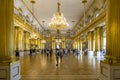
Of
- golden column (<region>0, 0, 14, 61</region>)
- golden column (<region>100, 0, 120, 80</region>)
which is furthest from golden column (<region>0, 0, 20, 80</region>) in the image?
golden column (<region>100, 0, 120, 80</region>)

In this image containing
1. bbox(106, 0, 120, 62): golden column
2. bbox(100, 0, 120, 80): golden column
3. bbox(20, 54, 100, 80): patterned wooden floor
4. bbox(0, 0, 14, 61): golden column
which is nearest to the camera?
bbox(100, 0, 120, 80): golden column

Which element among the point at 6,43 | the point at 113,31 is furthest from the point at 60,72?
the point at 113,31

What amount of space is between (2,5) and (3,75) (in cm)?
237

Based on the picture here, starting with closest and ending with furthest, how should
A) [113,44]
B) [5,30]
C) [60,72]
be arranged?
[113,44], [5,30], [60,72]

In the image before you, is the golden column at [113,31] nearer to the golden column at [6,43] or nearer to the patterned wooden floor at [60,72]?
the patterned wooden floor at [60,72]

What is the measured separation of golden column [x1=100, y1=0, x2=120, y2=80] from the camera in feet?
18.5

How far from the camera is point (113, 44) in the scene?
5.85 m

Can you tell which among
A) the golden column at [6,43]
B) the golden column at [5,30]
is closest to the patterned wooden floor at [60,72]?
the golden column at [6,43]

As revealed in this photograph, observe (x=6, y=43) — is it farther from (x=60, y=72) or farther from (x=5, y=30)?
(x=60, y=72)

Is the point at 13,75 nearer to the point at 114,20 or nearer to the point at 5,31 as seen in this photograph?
the point at 5,31

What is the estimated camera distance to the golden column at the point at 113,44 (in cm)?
564

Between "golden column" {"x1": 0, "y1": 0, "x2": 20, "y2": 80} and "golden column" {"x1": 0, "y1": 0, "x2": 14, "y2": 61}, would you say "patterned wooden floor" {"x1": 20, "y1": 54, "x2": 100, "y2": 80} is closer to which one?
"golden column" {"x1": 0, "y1": 0, "x2": 20, "y2": 80}

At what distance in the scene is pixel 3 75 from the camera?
5816mm

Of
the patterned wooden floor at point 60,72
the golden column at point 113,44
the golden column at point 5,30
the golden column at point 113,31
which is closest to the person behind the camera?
the golden column at point 113,44
